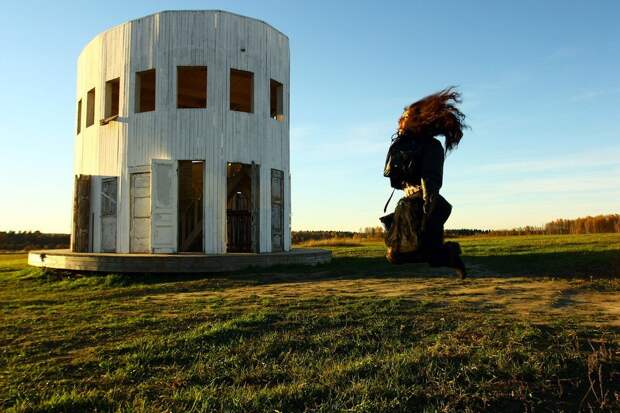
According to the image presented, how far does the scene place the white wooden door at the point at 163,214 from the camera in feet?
52.7

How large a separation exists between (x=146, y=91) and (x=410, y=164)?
19.8 m

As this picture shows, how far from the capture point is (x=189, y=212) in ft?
65.9

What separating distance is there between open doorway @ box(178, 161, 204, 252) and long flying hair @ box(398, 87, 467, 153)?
51.2ft

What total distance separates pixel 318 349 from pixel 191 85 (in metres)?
16.0

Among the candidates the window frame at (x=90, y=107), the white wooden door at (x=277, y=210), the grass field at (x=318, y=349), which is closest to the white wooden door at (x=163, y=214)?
the white wooden door at (x=277, y=210)

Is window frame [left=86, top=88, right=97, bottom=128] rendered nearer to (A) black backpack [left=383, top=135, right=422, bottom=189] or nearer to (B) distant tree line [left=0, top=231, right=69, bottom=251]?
(A) black backpack [left=383, top=135, right=422, bottom=189]

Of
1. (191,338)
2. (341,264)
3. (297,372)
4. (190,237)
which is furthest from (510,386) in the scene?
(190,237)

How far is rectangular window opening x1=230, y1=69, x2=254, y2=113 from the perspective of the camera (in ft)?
57.5

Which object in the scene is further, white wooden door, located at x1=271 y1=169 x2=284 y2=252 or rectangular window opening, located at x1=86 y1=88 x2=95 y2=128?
rectangular window opening, located at x1=86 y1=88 x2=95 y2=128

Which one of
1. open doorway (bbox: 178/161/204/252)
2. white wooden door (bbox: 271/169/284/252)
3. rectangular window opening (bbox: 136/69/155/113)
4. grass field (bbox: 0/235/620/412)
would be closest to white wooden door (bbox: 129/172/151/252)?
open doorway (bbox: 178/161/204/252)

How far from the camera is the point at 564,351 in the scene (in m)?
6.19

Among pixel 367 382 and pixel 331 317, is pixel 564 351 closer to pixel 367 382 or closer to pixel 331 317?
pixel 367 382

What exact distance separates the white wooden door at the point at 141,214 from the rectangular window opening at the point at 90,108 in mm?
3901

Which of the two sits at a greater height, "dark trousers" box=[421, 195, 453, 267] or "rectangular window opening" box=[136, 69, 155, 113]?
"rectangular window opening" box=[136, 69, 155, 113]
